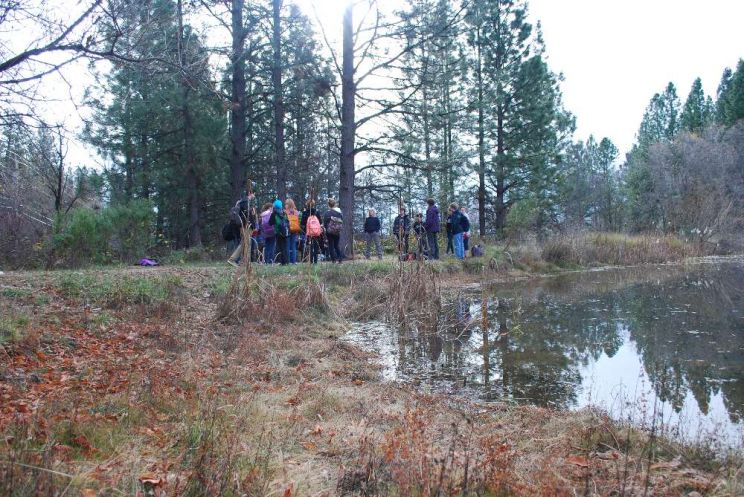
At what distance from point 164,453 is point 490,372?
12.9ft

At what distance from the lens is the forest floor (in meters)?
2.66

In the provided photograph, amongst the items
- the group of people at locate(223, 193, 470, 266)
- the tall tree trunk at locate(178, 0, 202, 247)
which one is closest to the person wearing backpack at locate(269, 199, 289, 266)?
the group of people at locate(223, 193, 470, 266)

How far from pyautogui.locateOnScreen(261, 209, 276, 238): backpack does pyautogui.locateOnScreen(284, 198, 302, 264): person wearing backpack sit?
44 cm

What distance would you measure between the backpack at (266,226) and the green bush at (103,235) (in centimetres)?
424

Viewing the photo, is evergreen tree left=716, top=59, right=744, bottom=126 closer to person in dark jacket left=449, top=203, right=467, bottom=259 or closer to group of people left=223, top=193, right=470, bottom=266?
person in dark jacket left=449, top=203, right=467, bottom=259

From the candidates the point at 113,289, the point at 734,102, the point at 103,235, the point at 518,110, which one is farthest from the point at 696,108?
the point at 113,289

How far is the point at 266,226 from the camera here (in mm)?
12320

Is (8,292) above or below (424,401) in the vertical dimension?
above

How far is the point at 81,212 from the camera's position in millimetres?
12781

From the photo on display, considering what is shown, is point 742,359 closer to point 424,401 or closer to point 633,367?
point 633,367

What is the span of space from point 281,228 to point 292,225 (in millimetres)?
370

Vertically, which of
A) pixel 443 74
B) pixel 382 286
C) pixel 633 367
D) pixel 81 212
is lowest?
pixel 633 367

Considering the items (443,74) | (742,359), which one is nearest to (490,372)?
(742,359)

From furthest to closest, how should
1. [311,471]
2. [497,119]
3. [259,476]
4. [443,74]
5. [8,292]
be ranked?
1. [497,119]
2. [443,74]
3. [8,292]
4. [311,471]
5. [259,476]
